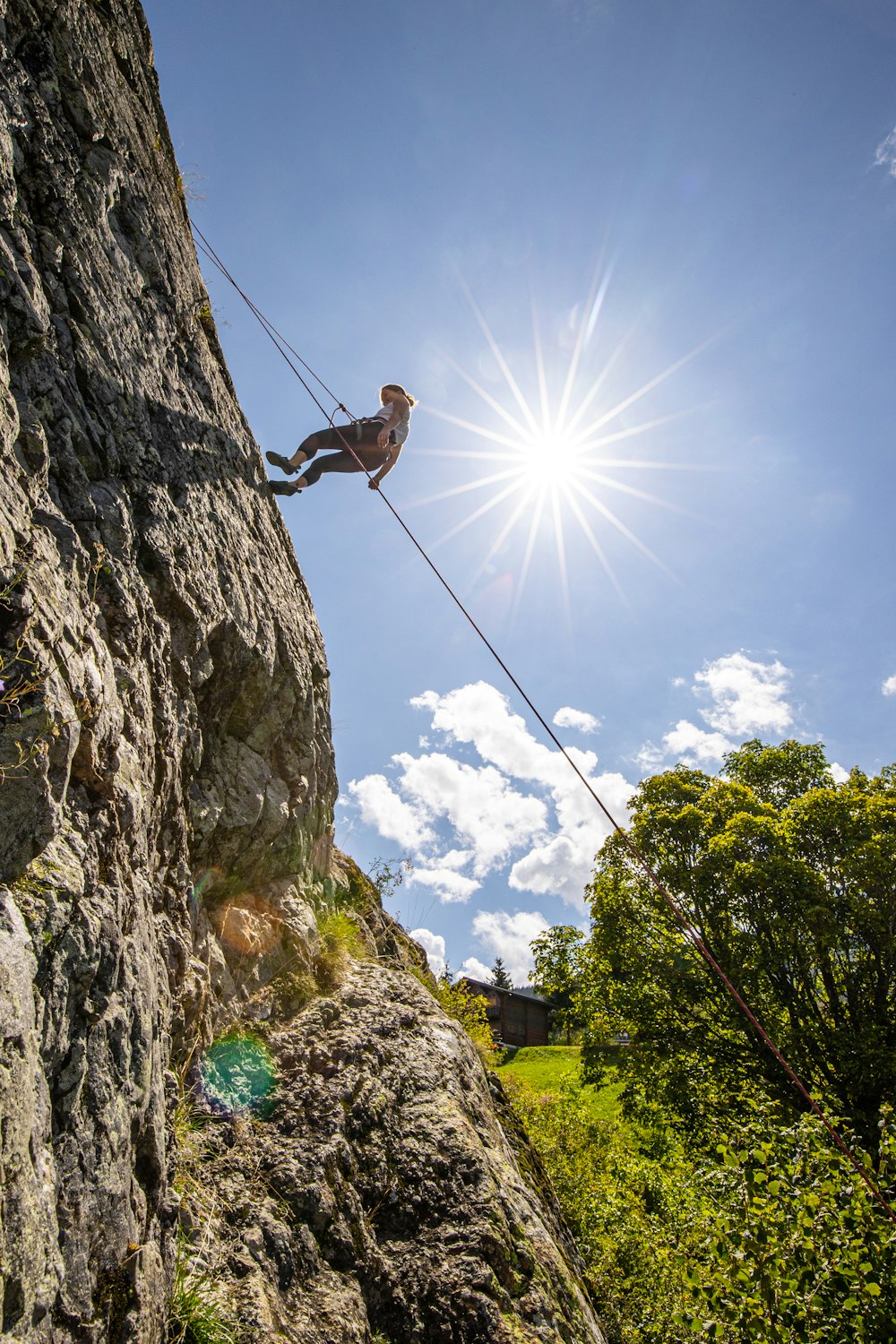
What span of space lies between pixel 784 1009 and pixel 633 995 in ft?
9.58

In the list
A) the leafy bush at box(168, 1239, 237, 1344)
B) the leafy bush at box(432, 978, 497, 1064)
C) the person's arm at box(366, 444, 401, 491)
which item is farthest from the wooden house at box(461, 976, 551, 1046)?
the leafy bush at box(168, 1239, 237, 1344)

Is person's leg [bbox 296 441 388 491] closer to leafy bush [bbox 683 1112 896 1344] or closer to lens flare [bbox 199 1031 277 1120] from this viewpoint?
lens flare [bbox 199 1031 277 1120]

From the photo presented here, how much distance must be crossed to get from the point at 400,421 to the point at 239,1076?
7.29 meters

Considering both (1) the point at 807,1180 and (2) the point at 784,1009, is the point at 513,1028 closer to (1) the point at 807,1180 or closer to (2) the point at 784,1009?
(2) the point at 784,1009

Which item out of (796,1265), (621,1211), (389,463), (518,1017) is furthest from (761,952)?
(518,1017)

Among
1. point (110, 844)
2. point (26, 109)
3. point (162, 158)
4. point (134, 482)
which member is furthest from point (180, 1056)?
point (162, 158)

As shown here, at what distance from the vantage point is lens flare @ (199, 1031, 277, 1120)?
412 cm

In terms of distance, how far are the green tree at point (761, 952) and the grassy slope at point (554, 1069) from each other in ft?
13.8

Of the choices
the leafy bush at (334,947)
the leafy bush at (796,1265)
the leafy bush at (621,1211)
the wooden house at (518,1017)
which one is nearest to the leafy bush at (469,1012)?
the leafy bush at (334,947)

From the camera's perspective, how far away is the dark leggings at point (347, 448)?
26.5 feet

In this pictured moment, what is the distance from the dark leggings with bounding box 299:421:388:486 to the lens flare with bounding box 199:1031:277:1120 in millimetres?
5839

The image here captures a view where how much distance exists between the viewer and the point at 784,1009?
13305 millimetres

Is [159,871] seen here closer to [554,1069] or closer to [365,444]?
[365,444]

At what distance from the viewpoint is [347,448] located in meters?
7.91
